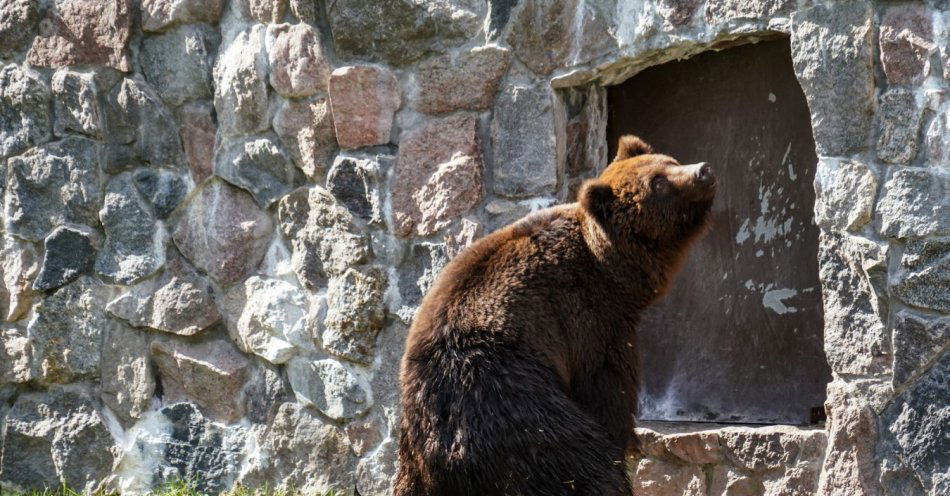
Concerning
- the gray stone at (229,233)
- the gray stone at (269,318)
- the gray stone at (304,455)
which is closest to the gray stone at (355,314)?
the gray stone at (269,318)

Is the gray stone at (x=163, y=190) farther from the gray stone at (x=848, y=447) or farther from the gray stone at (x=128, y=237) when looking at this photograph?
the gray stone at (x=848, y=447)

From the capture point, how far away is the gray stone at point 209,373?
5344 millimetres

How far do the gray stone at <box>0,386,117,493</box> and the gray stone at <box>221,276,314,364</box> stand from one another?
36.6 inches

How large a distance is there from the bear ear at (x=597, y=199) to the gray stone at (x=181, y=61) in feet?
7.41

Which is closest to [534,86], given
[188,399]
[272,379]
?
[272,379]

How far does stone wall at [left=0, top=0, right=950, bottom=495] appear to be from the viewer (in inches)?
148

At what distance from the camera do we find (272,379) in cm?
527

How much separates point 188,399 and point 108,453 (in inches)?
20.1

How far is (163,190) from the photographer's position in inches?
216

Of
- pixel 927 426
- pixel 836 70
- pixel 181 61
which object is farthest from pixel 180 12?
pixel 927 426

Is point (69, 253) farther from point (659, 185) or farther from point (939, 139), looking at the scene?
point (939, 139)

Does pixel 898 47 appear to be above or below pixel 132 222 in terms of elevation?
above

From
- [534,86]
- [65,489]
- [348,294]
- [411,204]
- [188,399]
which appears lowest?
[65,489]

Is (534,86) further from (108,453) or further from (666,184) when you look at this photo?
(108,453)
